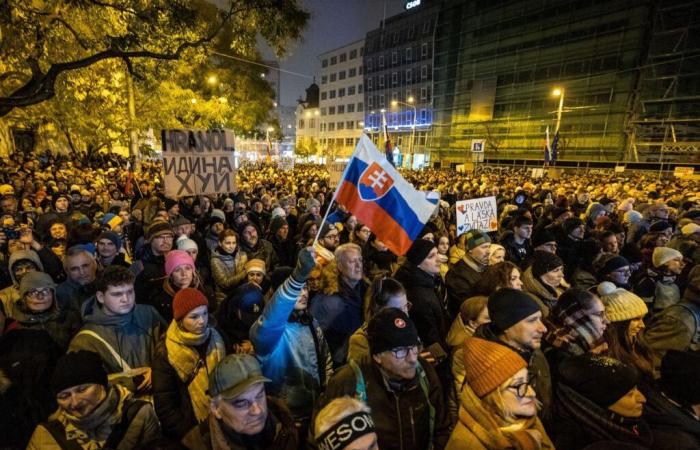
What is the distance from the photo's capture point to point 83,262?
3855 mm

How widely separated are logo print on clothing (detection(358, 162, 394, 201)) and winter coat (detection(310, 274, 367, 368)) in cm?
84

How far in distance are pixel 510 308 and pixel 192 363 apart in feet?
6.87

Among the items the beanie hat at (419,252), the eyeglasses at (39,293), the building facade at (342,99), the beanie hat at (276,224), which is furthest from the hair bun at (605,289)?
the building facade at (342,99)

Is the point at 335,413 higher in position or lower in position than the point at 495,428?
higher

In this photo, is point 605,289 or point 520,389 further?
point 605,289

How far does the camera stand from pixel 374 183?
122 inches

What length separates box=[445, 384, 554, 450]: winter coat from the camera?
5.87 feet

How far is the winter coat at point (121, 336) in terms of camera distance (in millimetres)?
2725

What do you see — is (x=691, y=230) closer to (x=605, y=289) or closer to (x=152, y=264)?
(x=605, y=289)

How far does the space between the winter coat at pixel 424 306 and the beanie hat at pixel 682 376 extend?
5.10 ft

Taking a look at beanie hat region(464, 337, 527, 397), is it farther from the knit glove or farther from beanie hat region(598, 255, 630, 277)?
beanie hat region(598, 255, 630, 277)

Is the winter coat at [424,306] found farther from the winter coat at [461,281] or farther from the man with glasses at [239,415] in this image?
the man with glasses at [239,415]

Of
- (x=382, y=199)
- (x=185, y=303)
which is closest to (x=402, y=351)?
(x=382, y=199)

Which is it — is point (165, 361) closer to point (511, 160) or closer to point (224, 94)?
point (224, 94)
